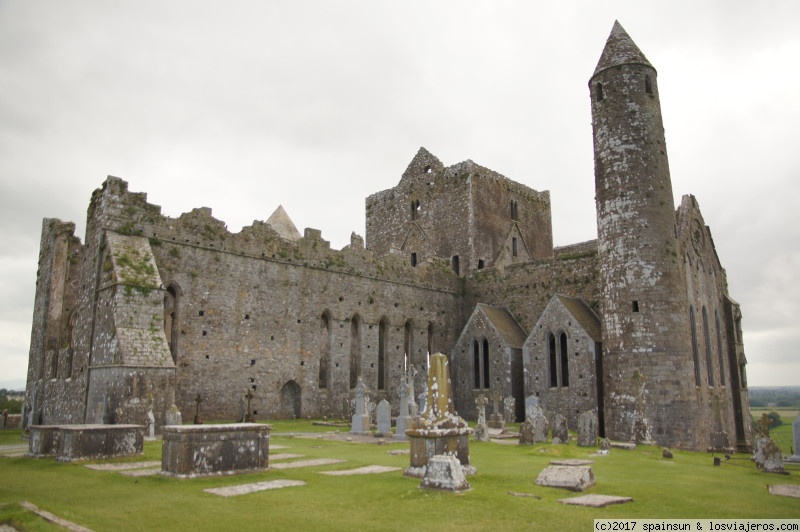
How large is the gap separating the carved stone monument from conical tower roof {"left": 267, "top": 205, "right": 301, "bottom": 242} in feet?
81.8

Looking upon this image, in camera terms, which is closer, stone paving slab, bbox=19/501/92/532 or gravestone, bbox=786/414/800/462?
stone paving slab, bbox=19/501/92/532

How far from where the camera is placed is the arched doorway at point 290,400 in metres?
25.1

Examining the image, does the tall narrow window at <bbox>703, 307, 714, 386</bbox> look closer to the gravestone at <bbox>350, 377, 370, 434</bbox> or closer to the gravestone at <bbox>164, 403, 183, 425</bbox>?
the gravestone at <bbox>350, 377, 370, 434</bbox>

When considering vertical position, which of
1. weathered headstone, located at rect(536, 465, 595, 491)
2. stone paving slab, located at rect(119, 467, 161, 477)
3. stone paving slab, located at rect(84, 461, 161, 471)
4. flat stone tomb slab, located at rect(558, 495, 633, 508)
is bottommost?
stone paving slab, located at rect(84, 461, 161, 471)

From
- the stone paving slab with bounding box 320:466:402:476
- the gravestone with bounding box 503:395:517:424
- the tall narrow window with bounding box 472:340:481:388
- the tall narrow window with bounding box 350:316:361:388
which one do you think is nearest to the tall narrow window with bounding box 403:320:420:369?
the tall narrow window with bounding box 472:340:481:388

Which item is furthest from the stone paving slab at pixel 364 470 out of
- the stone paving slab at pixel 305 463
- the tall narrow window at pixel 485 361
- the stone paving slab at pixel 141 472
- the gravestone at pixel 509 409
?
the tall narrow window at pixel 485 361

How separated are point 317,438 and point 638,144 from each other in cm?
1584

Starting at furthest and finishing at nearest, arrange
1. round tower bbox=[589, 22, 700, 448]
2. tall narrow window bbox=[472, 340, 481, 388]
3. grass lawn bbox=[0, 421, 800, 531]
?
tall narrow window bbox=[472, 340, 481, 388] → round tower bbox=[589, 22, 700, 448] → grass lawn bbox=[0, 421, 800, 531]

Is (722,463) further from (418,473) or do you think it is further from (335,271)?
(335,271)

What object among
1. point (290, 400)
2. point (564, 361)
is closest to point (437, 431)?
point (290, 400)

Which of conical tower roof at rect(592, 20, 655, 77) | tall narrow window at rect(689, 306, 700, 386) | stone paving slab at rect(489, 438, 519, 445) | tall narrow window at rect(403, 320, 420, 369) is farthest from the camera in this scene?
tall narrow window at rect(403, 320, 420, 369)

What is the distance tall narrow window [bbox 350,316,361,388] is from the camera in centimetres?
2866

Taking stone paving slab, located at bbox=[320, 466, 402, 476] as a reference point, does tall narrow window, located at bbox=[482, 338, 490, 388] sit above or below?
above

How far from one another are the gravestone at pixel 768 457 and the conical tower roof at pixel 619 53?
15532 mm
